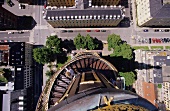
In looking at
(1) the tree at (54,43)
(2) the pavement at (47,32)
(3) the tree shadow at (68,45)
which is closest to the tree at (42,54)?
(1) the tree at (54,43)

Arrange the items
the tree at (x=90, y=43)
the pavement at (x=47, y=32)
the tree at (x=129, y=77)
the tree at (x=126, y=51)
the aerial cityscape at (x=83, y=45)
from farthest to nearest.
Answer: the pavement at (x=47, y=32) → the tree at (x=90, y=43) → the tree at (x=126, y=51) → the tree at (x=129, y=77) → the aerial cityscape at (x=83, y=45)

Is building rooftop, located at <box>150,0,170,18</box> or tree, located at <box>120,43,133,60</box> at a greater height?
building rooftop, located at <box>150,0,170,18</box>

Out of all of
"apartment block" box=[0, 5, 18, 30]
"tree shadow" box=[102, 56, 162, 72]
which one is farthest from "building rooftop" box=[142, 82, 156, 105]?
"apartment block" box=[0, 5, 18, 30]

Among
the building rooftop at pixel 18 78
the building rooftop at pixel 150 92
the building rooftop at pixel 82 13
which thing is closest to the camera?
the building rooftop at pixel 150 92

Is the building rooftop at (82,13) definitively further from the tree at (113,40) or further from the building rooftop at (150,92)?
the building rooftop at (150,92)

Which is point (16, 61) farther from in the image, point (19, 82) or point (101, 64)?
point (101, 64)

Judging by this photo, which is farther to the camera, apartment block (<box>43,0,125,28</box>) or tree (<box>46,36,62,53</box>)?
tree (<box>46,36,62,53</box>)

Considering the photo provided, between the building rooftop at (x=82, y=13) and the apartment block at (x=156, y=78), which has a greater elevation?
the building rooftop at (x=82, y=13)

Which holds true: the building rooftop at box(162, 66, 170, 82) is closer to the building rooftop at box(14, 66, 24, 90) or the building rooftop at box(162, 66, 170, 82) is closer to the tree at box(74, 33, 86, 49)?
the tree at box(74, 33, 86, 49)
